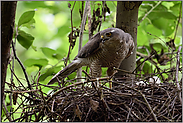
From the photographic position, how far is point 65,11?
290 centimetres

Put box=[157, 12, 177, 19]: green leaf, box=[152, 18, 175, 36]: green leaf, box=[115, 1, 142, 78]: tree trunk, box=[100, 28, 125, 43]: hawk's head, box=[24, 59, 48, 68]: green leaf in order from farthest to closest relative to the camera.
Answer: box=[152, 18, 175, 36]: green leaf
box=[157, 12, 177, 19]: green leaf
box=[24, 59, 48, 68]: green leaf
box=[115, 1, 142, 78]: tree trunk
box=[100, 28, 125, 43]: hawk's head

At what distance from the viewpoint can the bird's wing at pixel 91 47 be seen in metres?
2.12

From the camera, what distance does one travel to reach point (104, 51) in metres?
2.12

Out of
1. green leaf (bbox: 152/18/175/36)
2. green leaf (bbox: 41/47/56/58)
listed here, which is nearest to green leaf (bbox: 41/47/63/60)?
green leaf (bbox: 41/47/56/58)

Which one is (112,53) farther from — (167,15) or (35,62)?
(167,15)

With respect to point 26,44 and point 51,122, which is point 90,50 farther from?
point 51,122

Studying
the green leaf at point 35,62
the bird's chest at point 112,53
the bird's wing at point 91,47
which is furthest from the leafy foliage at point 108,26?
the bird's chest at point 112,53

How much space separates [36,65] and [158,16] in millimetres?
1814

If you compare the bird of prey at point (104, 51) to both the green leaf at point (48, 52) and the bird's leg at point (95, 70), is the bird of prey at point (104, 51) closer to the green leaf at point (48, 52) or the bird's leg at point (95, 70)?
the bird's leg at point (95, 70)

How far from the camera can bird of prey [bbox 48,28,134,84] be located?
6.59 ft

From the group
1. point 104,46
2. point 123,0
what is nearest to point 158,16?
point 123,0

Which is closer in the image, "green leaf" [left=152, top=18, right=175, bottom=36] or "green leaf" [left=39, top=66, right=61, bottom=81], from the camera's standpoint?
"green leaf" [left=39, top=66, right=61, bottom=81]

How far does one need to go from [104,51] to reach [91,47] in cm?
16

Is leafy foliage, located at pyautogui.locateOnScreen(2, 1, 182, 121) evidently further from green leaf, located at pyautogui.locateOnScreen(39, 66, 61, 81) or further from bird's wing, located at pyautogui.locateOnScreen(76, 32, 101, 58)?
bird's wing, located at pyautogui.locateOnScreen(76, 32, 101, 58)
